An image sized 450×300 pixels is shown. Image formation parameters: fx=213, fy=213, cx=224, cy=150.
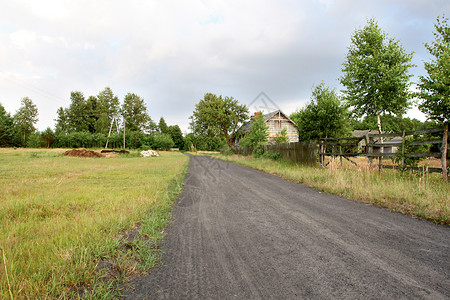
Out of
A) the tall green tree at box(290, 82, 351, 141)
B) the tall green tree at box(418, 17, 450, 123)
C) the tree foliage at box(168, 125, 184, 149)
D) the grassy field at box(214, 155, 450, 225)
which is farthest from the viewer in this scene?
the tree foliage at box(168, 125, 184, 149)

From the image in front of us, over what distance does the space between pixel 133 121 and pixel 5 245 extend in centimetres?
7779

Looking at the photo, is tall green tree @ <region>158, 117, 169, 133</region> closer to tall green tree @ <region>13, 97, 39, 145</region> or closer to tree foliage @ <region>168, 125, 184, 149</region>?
tree foliage @ <region>168, 125, 184, 149</region>

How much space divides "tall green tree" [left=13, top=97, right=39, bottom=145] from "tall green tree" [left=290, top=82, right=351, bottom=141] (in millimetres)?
76047

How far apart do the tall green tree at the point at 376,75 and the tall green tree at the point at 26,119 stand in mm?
79602

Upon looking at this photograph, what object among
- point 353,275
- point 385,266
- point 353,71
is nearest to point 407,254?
point 385,266

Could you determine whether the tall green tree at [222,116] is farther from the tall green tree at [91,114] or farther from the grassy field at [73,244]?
the tall green tree at [91,114]

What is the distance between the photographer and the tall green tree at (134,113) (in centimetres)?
7322

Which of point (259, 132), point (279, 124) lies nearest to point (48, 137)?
point (279, 124)

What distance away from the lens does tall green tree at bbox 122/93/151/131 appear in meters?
73.2

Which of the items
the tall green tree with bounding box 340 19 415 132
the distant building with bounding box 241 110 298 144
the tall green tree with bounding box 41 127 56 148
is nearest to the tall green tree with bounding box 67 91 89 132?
the tall green tree with bounding box 41 127 56 148

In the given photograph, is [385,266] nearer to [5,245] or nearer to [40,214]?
[5,245]

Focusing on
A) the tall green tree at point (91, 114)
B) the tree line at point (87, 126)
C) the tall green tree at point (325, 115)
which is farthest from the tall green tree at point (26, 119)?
the tall green tree at point (325, 115)

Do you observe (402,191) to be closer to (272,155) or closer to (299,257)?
(299,257)

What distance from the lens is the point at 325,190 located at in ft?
23.6
